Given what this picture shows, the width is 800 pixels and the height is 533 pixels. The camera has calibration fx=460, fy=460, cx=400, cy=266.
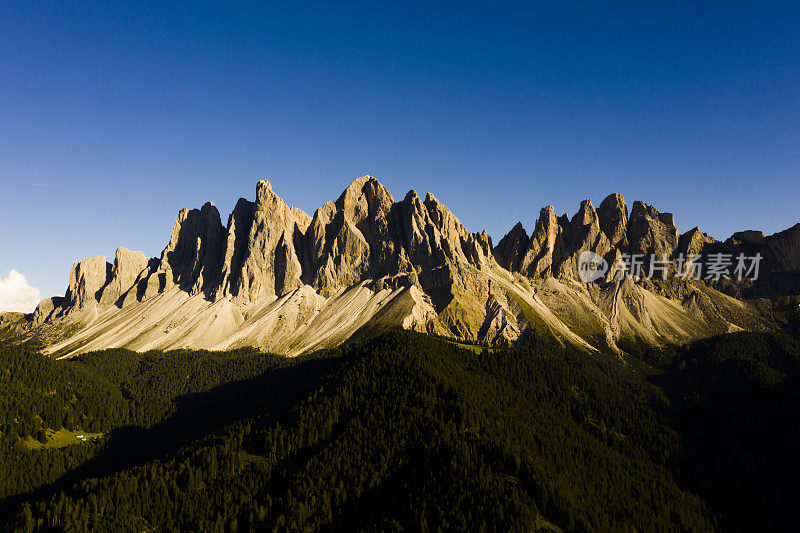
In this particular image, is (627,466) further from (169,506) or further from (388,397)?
(169,506)

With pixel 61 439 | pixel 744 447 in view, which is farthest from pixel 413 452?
pixel 61 439

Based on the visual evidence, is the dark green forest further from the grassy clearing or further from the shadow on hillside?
the grassy clearing

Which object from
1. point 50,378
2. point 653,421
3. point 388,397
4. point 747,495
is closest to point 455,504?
point 388,397

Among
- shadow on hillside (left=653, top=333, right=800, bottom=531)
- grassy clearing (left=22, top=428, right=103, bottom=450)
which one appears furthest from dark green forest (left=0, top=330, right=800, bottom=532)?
grassy clearing (left=22, top=428, right=103, bottom=450)

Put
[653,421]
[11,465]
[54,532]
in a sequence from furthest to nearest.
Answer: [653,421]
[11,465]
[54,532]

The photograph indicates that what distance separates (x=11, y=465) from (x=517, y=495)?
14375cm

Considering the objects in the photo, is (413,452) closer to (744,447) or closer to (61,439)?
(744,447)

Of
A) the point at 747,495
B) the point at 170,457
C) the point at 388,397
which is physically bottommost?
the point at 747,495

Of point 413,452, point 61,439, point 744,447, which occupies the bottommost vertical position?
point 744,447

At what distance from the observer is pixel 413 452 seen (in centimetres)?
11675

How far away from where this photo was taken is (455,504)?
96.8 metres

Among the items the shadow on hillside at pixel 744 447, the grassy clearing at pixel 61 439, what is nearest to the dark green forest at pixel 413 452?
the shadow on hillside at pixel 744 447

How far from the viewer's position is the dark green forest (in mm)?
100750

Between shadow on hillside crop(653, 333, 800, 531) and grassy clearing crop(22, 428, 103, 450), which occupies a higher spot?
grassy clearing crop(22, 428, 103, 450)
